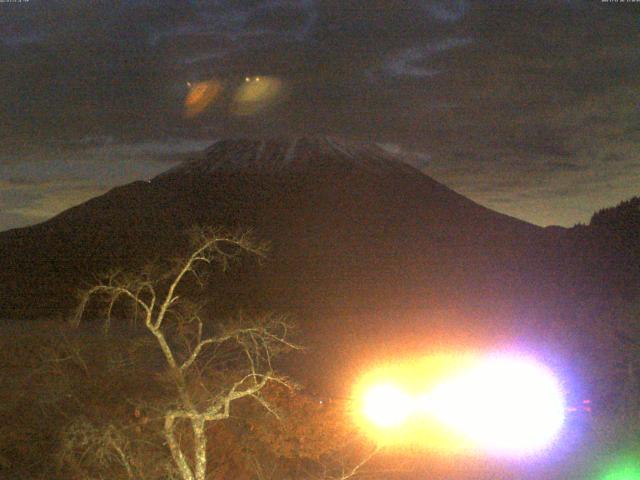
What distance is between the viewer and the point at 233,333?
342 inches

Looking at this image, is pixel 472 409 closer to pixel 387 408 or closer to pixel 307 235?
pixel 387 408

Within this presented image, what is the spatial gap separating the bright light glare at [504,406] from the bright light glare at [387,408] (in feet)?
1.91

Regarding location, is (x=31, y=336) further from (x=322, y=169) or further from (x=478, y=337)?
(x=322, y=169)

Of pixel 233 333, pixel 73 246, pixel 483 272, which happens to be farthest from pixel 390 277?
pixel 233 333

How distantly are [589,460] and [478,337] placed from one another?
35.4 feet

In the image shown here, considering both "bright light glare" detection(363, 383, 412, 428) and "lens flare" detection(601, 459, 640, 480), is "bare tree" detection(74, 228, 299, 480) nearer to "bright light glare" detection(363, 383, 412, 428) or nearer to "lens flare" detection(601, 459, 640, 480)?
"bright light glare" detection(363, 383, 412, 428)

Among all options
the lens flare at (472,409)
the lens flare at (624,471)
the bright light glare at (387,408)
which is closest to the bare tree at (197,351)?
the bright light glare at (387,408)

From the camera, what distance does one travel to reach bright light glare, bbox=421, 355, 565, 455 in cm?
1319

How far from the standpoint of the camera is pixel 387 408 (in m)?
15.0

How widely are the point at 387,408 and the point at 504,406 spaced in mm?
2944

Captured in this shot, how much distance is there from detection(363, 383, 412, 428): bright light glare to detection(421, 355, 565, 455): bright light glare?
22.9 inches

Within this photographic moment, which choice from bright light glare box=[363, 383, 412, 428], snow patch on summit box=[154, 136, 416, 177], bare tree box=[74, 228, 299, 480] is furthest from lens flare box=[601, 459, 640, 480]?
snow patch on summit box=[154, 136, 416, 177]

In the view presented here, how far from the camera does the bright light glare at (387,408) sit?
14661 millimetres

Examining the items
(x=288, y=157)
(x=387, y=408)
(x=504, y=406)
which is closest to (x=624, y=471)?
(x=504, y=406)
